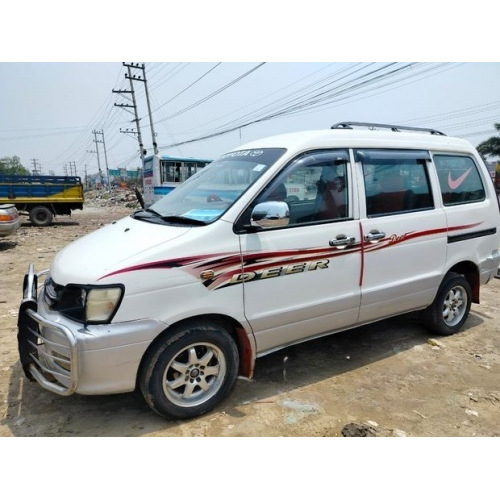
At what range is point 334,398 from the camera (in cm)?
301

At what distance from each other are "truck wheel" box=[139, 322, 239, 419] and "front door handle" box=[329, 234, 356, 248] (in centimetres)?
110

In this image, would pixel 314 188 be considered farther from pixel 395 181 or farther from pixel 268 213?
pixel 395 181

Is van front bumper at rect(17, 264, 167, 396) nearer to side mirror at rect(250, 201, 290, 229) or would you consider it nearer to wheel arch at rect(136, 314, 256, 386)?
wheel arch at rect(136, 314, 256, 386)

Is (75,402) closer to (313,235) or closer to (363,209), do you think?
(313,235)

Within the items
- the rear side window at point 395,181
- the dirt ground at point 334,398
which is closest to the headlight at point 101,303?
the dirt ground at point 334,398

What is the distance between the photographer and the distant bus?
19438 millimetres

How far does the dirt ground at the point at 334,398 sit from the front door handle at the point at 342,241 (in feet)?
3.75

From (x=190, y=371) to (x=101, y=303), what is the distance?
2.51 feet

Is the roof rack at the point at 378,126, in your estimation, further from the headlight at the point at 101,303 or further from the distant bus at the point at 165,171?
the distant bus at the point at 165,171

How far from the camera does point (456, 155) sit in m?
4.10

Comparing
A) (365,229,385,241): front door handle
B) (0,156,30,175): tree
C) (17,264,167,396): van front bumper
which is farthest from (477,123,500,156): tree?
(0,156,30,175): tree

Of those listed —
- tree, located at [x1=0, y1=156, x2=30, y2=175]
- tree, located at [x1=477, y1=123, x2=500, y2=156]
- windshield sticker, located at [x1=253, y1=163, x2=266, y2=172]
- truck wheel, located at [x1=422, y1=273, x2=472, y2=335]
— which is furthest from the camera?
tree, located at [x1=0, y1=156, x2=30, y2=175]

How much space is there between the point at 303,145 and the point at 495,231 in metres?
2.68

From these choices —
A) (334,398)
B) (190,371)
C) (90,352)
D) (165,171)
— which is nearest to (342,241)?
(334,398)
